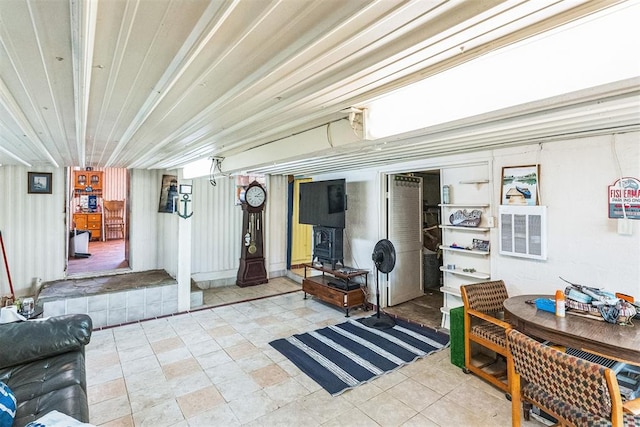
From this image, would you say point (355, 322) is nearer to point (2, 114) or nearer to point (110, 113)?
point (110, 113)

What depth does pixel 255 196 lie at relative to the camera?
19.7 ft

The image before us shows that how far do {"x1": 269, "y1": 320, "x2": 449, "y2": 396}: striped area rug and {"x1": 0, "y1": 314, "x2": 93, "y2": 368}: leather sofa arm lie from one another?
6.13 feet

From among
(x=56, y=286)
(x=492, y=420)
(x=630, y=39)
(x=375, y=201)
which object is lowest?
(x=492, y=420)

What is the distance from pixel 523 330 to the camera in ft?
7.84

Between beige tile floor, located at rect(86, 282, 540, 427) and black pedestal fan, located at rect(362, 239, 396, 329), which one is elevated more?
black pedestal fan, located at rect(362, 239, 396, 329)

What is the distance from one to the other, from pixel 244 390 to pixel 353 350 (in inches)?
49.9

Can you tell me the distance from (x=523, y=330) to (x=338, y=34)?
2.56 meters

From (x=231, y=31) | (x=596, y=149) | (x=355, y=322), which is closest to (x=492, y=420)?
(x=355, y=322)

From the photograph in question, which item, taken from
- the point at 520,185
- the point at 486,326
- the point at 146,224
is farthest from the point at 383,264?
the point at 146,224

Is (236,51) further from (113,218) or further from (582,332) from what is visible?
(113,218)

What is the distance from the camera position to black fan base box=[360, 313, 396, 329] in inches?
159

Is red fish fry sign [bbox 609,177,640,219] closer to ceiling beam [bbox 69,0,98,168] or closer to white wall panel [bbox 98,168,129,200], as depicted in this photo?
ceiling beam [bbox 69,0,98,168]

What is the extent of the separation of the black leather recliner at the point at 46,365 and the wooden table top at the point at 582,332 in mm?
2988

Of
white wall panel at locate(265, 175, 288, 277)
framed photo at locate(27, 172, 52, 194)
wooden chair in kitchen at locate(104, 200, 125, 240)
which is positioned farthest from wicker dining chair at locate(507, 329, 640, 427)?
wooden chair in kitchen at locate(104, 200, 125, 240)
